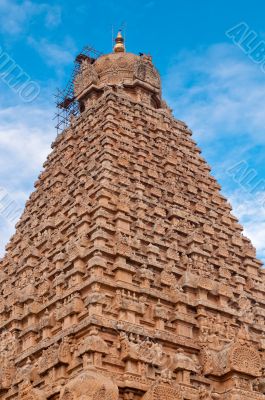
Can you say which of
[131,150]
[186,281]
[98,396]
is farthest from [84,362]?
[131,150]

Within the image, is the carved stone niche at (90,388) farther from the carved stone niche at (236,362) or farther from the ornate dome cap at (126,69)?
the ornate dome cap at (126,69)

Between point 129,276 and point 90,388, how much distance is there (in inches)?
207

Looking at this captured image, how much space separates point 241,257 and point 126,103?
31.1ft

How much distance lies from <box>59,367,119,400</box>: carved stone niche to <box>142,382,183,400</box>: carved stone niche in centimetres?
103

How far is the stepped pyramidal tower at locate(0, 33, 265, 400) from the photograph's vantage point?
685 inches

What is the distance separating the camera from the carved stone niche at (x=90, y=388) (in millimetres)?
14953

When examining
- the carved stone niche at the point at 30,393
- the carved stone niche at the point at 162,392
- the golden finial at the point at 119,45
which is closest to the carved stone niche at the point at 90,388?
the carved stone niche at the point at 162,392

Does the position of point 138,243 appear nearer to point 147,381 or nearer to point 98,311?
point 98,311

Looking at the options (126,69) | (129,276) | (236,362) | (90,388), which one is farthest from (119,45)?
(90,388)

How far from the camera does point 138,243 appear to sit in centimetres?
2156

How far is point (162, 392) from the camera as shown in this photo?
53.1 ft

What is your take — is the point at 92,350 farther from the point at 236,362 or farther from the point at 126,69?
the point at 126,69

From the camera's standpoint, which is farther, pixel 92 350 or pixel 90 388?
pixel 92 350

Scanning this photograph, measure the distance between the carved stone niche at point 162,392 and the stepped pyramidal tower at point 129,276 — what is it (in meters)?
0.03
